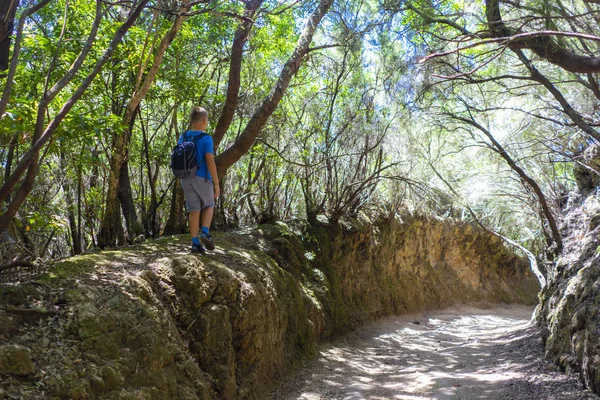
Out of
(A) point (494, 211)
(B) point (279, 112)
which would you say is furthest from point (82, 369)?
(A) point (494, 211)

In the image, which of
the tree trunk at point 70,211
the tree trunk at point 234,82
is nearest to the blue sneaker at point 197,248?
the tree trunk at point 70,211

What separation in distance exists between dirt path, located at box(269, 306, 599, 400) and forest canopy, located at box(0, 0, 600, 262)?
2899mm

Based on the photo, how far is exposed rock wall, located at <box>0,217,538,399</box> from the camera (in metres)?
3.55

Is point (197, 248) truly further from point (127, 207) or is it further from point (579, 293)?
point (579, 293)

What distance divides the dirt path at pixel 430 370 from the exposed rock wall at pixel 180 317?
0.41m

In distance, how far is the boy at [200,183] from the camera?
19.4 ft

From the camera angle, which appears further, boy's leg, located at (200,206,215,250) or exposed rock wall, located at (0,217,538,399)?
boy's leg, located at (200,206,215,250)

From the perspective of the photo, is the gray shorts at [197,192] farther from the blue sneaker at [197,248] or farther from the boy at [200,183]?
the blue sneaker at [197,248]

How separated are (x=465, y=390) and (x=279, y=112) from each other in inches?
257

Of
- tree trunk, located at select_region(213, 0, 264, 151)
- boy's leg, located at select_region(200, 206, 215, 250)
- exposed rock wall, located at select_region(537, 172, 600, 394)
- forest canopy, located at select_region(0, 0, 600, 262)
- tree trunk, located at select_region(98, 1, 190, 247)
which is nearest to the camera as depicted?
exposed rock wall, located at select_region(537, 172, 600, 394)

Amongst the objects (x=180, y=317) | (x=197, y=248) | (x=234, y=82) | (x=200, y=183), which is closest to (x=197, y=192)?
(x=200, y=183)

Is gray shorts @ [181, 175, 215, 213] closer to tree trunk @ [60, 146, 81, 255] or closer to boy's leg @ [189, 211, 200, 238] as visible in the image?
boy's leg @ [189, 211, 200, 238]

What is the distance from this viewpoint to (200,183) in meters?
5.96

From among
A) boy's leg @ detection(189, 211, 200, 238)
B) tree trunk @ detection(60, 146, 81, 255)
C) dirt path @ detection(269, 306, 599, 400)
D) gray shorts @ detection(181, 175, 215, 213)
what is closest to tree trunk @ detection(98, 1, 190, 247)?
tree trunk @ detection(60, 146, 81, 255)
